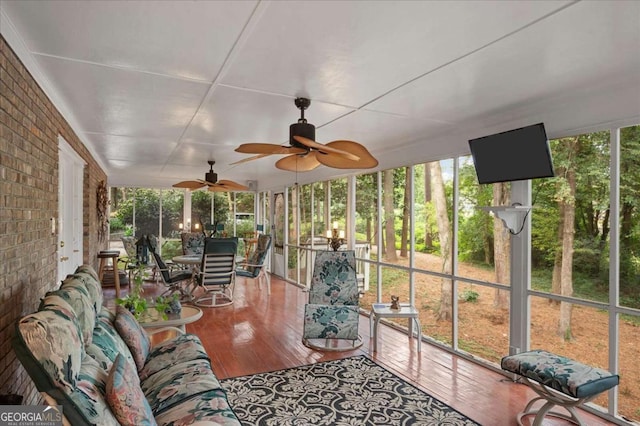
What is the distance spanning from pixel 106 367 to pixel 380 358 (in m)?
2.68

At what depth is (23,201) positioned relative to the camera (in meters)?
2.20

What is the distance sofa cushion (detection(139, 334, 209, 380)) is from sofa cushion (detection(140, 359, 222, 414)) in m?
0.07

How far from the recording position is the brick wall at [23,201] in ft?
6.31

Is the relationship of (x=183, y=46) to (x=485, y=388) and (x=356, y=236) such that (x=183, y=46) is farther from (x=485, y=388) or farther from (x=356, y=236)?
(x=356, y=236)

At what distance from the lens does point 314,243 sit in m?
7.27

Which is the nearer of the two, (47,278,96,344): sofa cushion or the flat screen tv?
(47,278,96,344): sofa cushion

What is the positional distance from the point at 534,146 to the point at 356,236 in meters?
3.44

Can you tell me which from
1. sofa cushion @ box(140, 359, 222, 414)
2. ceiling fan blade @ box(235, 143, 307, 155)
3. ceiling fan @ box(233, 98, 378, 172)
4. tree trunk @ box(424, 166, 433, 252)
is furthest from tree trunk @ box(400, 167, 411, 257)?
sofa cushion @ box(140, 359, 222, 414)

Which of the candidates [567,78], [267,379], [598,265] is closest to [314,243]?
[267,379]

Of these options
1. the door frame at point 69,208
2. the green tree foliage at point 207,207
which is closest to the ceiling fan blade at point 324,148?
the door frame at point 69,208

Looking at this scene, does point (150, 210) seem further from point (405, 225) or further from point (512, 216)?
point (512, 216)

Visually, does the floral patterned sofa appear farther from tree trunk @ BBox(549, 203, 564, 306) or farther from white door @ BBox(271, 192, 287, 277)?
white door @ BBox(271, 192, 287, 277)

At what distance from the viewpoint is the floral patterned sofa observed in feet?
4.24

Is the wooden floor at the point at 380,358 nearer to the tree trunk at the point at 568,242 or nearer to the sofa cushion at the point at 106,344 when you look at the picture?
the tree trunk at the point at 568,242
